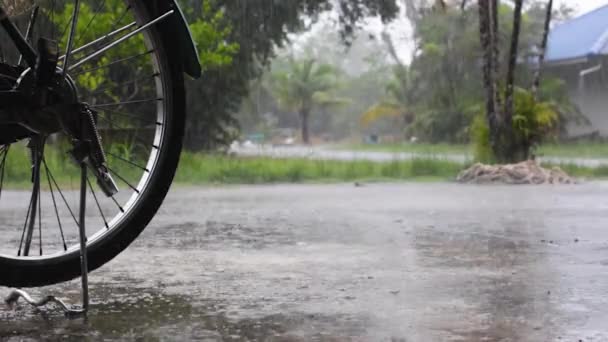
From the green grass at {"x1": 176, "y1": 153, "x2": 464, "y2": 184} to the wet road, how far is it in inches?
250

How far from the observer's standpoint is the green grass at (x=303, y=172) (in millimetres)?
14969

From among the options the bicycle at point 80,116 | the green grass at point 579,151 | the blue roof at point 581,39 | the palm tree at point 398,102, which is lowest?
the green grass at point 579,151

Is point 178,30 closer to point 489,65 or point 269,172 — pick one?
point 269,172

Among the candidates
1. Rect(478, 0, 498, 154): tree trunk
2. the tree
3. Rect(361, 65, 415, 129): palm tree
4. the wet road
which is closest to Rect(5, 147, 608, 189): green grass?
Rect(478, 0, 498, 154): tree trunk

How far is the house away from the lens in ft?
113

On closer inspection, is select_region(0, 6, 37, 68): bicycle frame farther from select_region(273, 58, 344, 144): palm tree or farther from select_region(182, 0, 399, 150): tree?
select_region(273, 58, 344, 144): palm tree

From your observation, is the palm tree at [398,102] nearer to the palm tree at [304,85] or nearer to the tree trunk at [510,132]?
the palm tree at [304,85]

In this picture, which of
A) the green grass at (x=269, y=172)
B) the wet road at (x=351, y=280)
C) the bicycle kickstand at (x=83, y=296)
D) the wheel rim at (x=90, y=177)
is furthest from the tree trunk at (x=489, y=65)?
the bicycle kickstand at (x=83, y=296)

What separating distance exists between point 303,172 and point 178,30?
39.6 ft

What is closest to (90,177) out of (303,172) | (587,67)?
(303,172)

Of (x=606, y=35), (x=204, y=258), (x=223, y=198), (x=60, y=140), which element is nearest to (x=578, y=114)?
(x=606, y=35)

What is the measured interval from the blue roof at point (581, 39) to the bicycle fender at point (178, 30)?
31.0m

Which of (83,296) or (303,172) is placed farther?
(303,172)

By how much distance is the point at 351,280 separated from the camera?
14.6 feet
